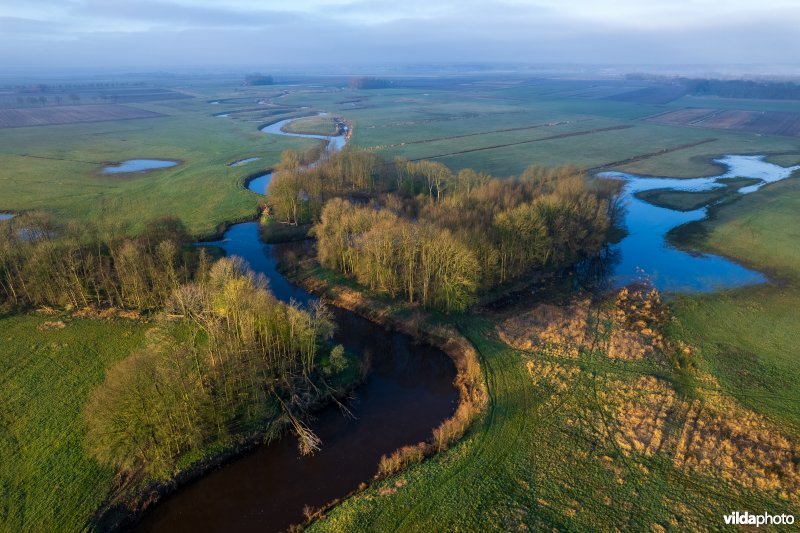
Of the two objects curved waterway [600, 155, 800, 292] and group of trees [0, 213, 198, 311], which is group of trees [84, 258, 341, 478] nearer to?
group of trees [0, 213, 198, 311]

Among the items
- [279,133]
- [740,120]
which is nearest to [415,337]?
[279,133]

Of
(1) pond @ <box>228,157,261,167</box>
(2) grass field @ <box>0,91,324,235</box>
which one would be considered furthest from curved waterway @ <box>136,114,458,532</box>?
(1) pond @ <box>228,157,261,167</box>

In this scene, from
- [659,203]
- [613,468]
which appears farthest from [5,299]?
[659,203]

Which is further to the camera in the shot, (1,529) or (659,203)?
(659,203)

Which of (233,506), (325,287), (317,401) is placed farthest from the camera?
(325,287)

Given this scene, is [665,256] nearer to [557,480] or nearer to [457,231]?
[457,231]

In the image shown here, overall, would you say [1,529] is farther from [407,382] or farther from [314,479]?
[407,382]

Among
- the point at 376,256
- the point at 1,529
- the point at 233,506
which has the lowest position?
the point at 233,506

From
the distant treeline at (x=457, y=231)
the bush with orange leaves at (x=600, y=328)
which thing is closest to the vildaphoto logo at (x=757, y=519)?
the bush with orange leaves at (x=600, y=328)
